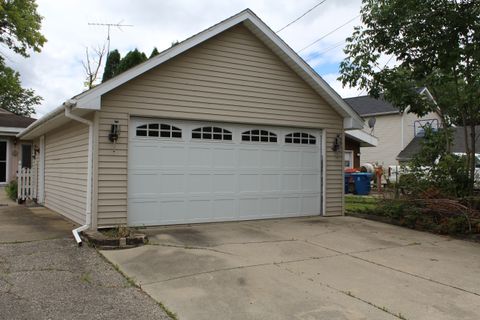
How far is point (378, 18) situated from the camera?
9156mm

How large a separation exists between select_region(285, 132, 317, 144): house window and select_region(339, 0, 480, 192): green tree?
1.57m

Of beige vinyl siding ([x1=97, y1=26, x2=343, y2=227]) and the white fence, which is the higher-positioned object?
beige vinyl siding ([x1=97, y1=26, x2=343, y2=227])

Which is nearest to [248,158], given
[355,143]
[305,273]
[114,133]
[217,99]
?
[217,99]

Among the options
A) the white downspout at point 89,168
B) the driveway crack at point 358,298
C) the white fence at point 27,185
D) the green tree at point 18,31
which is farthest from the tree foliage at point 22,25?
the driveway crack at point 358,298

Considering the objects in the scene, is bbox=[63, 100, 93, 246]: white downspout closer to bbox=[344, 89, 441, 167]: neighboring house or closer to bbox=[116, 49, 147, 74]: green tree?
bbox=[116, 49, 147, 74]: green tree

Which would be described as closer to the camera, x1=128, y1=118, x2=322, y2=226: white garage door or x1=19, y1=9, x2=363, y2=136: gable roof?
x1=19, y1=9, x2=363, y2=136: gable roof

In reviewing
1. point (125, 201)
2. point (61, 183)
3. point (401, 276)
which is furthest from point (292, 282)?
point (61, 183)

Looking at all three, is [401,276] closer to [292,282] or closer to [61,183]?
[292,282]

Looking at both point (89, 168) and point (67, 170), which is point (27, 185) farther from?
point (89, 168)

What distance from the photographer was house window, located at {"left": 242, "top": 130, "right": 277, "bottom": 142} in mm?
9812

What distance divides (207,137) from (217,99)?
33.2 inches

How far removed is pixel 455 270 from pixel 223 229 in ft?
14.1

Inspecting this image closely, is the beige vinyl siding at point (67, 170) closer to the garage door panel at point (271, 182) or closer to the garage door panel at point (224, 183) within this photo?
the garage door panel at point (224, 183)

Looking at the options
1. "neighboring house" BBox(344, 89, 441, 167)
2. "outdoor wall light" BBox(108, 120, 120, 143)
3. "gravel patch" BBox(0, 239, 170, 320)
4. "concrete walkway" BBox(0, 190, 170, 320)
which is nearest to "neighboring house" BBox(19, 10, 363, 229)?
"outdoor wall light" BBox(108, 120, 120, 143)
